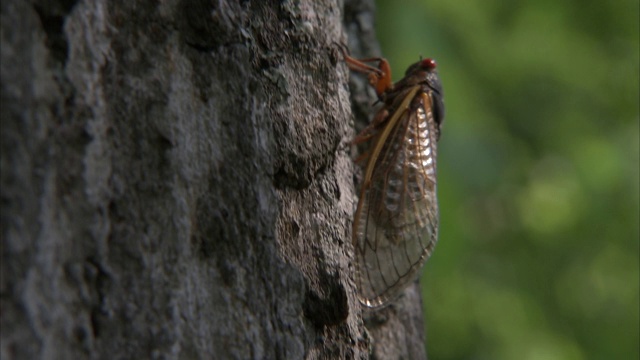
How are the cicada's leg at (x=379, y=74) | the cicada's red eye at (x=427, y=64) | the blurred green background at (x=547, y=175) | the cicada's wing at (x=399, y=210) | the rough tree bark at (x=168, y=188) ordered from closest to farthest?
the rough tree bark at (x=168, y=188), the cicada's wing at (x=399, y=210), the cicada's leg at (x=379, y=74), the cicada's red eye at (x=427, y=64), the blurred green background at (x=547, y=175)

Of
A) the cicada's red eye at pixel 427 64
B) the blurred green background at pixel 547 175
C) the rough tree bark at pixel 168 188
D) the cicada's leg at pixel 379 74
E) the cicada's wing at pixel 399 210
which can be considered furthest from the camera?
the blurred green background at pixel 547 175

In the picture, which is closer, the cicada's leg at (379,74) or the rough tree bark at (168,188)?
the rough tree bark at (168,188)

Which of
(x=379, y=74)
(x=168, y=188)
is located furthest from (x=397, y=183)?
(x=168, y=188)

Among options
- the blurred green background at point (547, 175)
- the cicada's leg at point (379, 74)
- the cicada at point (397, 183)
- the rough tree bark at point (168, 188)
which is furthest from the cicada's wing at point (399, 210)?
the blurred green background at point (547, 175)

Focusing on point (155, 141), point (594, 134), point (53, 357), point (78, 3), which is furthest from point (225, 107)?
point (594, 134)

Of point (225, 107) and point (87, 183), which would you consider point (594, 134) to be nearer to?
point (225, 107)

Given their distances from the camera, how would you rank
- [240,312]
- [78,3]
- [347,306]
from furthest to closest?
[347,306] → [240,312] → [78,3]

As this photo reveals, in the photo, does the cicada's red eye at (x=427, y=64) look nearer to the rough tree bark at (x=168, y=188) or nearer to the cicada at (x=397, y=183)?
the cicada at (x=397, y=183)
